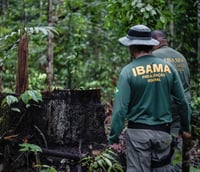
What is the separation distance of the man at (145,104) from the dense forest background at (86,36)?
2077mm

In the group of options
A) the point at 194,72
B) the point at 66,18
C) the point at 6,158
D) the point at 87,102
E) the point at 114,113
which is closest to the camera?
the point at 114,113

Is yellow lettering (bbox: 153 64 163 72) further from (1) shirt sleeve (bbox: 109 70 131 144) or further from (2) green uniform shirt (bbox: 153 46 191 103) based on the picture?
(2) green uniform shirt (bbox: 153 46 191 103)

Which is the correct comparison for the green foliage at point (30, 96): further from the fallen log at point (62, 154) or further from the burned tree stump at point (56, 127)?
the fallen log at point (62, 154)

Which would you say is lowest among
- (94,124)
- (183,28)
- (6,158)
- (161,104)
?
(6,158)

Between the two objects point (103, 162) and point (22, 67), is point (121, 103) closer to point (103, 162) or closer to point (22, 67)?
point (103, 162)

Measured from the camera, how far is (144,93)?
3.65 metres

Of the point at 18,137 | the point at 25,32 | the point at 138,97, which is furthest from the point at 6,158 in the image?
the point at 138,97

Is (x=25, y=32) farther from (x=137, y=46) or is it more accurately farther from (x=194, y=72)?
(x=194, y=72)

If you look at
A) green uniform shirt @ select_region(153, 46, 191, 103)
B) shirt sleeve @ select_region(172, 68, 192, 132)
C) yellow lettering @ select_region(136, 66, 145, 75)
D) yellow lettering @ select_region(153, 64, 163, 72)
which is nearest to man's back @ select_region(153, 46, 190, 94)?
green uniform shirt @ select_region(153, 46, 191, 103)

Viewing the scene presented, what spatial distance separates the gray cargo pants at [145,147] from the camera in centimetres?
370

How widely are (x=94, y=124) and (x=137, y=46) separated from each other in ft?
5.83

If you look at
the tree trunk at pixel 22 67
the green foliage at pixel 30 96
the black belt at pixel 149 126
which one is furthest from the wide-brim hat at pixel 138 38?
the tree trunk at pixel 22 67

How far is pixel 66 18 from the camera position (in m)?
10.3

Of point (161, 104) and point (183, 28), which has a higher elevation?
point (183, 28)
